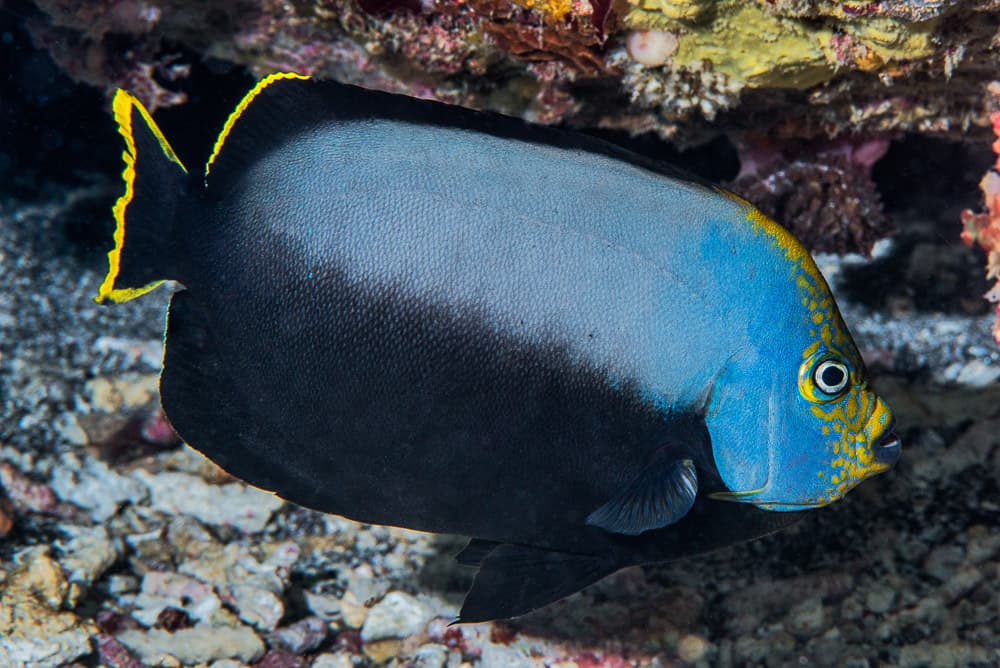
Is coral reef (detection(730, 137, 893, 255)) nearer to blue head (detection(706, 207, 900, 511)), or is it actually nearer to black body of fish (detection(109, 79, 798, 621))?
blue head (detection(706, 207, 900, 511))

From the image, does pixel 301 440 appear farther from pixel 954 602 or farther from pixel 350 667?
pixel 954 602

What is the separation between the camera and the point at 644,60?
2.97 m

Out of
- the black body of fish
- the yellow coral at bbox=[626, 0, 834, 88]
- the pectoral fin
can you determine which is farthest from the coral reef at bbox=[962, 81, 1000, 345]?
the pectoral fin

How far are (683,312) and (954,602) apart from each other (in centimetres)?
200

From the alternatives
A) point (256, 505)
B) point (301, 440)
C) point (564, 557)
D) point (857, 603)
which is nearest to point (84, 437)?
point (256, 505)

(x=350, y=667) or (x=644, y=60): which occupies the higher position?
(x=644, y=60)

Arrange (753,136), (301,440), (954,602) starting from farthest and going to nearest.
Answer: (753,136) → (954,602) → (301,440)

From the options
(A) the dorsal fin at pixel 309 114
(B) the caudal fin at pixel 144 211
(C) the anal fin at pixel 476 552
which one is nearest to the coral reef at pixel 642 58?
(A) the dorsal fin at pixel 309 114

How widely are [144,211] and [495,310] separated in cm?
84

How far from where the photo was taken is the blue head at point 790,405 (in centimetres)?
178

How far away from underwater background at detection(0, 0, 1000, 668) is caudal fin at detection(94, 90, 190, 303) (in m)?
1.31

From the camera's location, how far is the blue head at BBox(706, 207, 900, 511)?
1.78m

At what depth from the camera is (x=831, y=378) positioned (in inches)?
69.8

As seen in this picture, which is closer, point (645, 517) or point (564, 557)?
point (645, 517)
